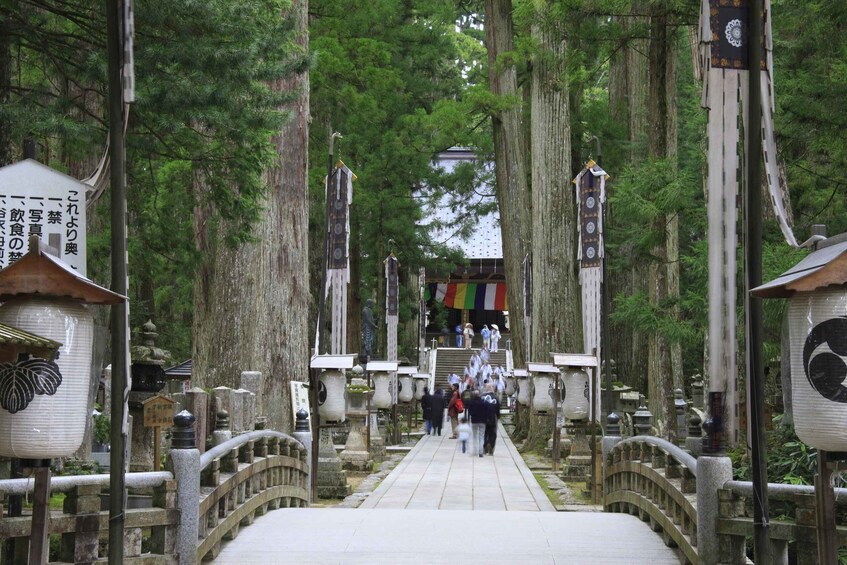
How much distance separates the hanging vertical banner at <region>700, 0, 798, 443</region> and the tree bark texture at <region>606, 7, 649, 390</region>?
10.3 metres

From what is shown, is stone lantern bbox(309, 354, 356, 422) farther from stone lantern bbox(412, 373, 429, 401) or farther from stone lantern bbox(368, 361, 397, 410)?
stone lantern bbox(412, 373, 429, 401)

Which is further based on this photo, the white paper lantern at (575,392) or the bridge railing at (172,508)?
the white paper lantern at (575,392)

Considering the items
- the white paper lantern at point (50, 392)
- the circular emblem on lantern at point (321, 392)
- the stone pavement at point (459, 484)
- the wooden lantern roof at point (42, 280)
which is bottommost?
the stone pavement at point (459, 484)

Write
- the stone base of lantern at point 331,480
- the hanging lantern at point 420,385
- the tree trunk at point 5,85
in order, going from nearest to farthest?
1. the tree trunk at point 5,85
2. the stone base of lantern at point 331,480
3. the hanging lantern at point 420,385

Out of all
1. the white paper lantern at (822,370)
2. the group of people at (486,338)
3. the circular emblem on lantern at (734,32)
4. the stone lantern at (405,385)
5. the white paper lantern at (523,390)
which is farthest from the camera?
the group of people at (486,338)

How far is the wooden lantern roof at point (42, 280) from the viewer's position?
205 inches

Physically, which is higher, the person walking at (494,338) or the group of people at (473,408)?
the person walking at (494,338)

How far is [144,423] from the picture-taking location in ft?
26.4

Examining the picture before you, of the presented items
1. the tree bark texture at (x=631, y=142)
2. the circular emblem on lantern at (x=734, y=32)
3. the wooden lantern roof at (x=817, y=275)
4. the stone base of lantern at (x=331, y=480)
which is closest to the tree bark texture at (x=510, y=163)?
the tree bark texture at (x=631, y=142)

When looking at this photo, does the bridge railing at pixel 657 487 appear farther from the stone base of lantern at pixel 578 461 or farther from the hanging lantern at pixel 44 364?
the stone base of lantern at pixel 578 461

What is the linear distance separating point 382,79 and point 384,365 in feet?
26.1

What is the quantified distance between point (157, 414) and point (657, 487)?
445 centimetres

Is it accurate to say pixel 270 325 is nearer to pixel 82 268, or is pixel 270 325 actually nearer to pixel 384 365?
pixel 82 268

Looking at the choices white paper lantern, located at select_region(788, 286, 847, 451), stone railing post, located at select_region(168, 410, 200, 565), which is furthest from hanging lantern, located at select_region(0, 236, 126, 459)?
white paper lantern, located at select_region(788, 286, 847, 451)
